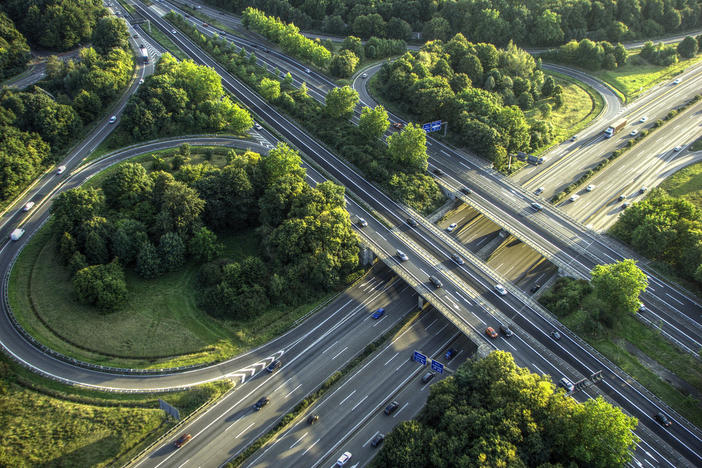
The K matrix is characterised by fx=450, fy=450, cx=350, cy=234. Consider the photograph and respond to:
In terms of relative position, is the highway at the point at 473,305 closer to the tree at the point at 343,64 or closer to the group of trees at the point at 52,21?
the tree at the point at 343,64

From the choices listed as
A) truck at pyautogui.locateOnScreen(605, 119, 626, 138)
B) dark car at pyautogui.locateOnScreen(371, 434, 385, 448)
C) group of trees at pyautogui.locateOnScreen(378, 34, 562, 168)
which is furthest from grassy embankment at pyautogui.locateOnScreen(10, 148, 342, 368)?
truck at pyautogui.locateOnScreen(605, 119, 626, 138)

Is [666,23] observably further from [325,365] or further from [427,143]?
[325,365]

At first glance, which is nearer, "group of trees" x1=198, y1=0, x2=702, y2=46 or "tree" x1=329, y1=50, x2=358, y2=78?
"tree" x1=329, y1=50, x2=358, y2=78

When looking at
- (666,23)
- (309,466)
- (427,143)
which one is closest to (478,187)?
(427,143)

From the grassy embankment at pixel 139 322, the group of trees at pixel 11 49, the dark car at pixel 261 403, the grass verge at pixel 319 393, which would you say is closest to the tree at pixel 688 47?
the grass verge at pixel 319 393

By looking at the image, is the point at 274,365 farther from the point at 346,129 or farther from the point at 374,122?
the point at 346,129

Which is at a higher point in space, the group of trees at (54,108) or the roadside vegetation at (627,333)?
the group of trees at (54,108)

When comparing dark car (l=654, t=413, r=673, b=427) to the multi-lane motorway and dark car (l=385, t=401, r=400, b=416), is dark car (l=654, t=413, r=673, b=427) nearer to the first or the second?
the multi-lane motorway
